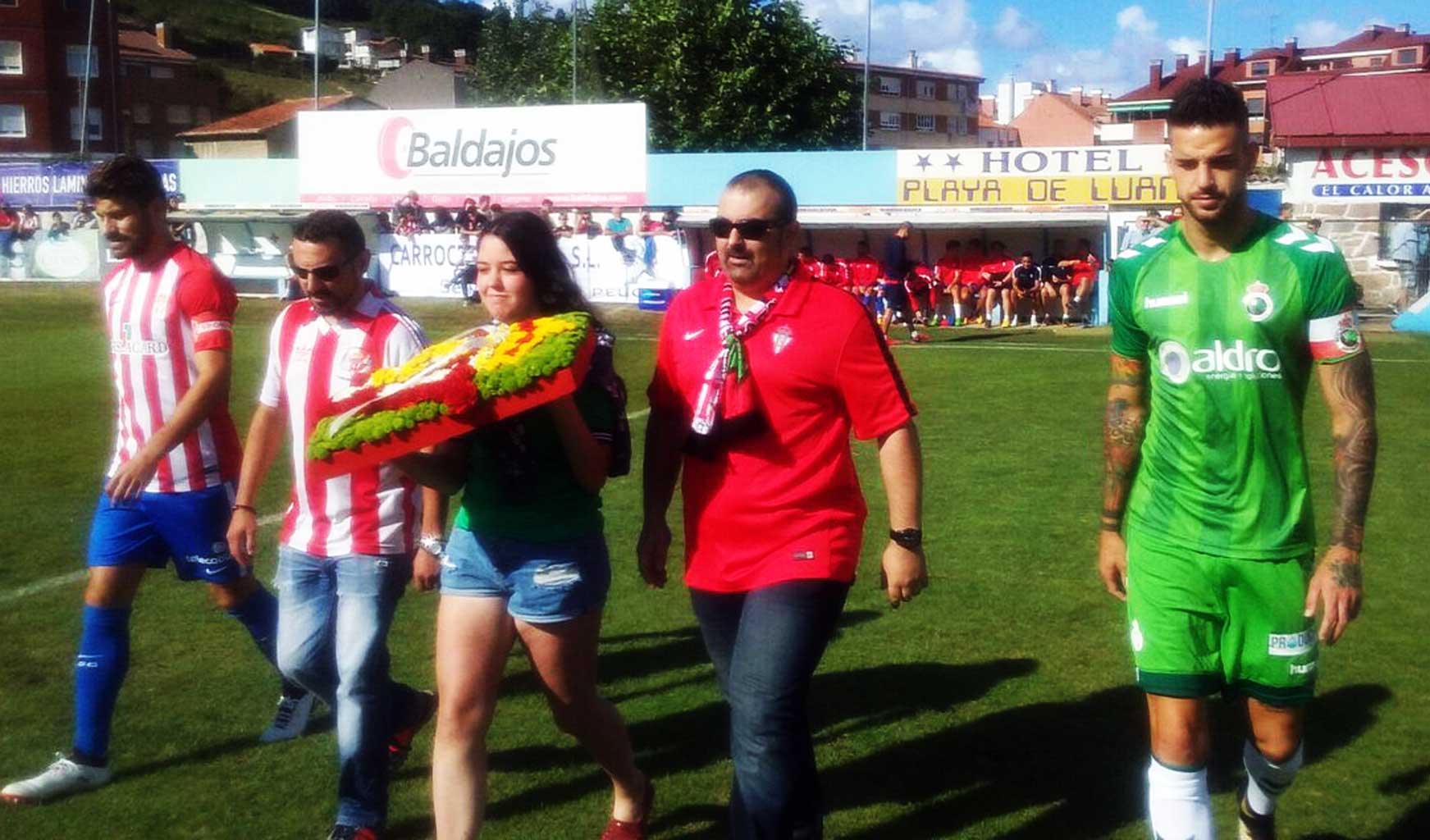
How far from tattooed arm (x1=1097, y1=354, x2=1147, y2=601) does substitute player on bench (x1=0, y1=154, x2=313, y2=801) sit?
2923mm

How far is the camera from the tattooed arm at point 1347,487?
355cm

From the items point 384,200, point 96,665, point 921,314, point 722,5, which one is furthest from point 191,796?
point 722,5

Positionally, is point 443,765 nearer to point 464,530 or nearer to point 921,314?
point 464,530

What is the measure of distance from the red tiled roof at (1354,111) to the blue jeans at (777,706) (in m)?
37.6

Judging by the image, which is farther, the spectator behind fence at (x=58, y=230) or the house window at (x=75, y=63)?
the house window at (x=75, y=63)

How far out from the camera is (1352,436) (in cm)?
360

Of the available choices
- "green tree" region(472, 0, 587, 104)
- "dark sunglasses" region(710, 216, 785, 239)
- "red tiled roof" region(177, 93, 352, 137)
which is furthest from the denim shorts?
"red tiled roof" region(177, 93, 352, 137)

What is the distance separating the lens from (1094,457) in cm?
1197

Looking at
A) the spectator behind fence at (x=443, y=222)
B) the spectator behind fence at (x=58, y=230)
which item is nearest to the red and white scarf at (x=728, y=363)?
the spectator behind fence at (x=443, y=222)

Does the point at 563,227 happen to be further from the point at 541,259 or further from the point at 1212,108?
the point at 1212,108

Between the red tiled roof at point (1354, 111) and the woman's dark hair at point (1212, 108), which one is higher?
the red tiled roof at point (1354, 111)

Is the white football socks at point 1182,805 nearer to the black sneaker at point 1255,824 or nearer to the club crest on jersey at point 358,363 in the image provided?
the black sneaker at point 1255,824

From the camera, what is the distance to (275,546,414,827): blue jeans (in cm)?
451

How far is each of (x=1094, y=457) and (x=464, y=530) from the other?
343 inches
